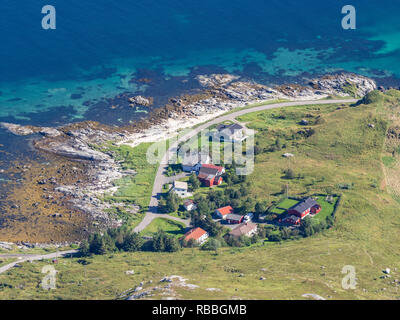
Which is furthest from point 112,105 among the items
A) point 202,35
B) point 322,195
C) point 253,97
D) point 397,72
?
point 397,72

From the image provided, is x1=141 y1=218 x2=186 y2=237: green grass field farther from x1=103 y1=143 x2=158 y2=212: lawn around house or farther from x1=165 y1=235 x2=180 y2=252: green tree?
x1=165 y1=235 x2=180 y2=252: green tree

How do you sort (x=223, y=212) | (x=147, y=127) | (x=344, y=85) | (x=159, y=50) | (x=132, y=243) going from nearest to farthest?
(x=132, y=243), (x=223, y=212), (x=147, y=127), (x=344, y=85), (x=159, y=50)

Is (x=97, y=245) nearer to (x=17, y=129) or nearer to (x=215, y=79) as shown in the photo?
(x=17, y=129)

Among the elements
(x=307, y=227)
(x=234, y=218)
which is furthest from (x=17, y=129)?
(x=307, y=227)

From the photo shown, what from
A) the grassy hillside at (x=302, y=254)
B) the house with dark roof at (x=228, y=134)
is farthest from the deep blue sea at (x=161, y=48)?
the grassy hillside at (x=302, y=254)

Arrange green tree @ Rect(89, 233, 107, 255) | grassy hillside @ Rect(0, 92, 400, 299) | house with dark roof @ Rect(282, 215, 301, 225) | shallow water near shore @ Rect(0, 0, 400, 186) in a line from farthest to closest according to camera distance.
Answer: shallow water near shore @ Rect(0, 0, 400, 186), house with dark roof @ Rect(282, 215, 301, 225), green tree @ Rect(89, 233, 107, 255), grassy hillside @ Rect(0, 92, 400, 299)

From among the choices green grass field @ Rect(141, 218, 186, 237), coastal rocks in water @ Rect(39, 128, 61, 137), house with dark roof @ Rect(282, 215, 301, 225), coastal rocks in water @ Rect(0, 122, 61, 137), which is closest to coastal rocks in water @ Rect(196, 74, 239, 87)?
coastal rocks in water @ Rect(39, 128, 61, 137)

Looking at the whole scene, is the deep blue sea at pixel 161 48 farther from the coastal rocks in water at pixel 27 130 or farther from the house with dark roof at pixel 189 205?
the house with dark roof at pixel 189 205
